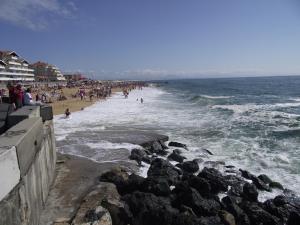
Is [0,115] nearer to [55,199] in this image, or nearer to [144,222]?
Result: [55,199]

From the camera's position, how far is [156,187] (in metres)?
8.87

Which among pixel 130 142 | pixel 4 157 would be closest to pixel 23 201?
pixel 4 157

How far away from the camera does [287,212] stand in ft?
29.2

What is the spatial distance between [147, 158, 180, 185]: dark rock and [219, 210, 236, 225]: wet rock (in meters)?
2.22

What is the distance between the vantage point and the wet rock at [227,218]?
7769 millimetres

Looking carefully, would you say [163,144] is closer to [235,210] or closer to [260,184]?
[260,184]

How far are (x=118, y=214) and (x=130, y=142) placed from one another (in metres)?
7.83

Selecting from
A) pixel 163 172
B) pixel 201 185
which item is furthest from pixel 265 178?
pixel 163 172

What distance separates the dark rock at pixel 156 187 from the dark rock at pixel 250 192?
254 centimetres

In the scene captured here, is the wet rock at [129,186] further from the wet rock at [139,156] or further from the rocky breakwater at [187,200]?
the wet rock at [139,156]

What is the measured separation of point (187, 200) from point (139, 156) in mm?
4165

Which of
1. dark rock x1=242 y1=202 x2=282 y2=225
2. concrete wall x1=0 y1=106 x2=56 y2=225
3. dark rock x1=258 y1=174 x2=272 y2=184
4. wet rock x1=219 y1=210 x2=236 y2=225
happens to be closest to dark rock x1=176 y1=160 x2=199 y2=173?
dark rock x1=258 y1=174 x2=272 y2=184

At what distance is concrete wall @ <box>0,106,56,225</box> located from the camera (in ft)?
15.2

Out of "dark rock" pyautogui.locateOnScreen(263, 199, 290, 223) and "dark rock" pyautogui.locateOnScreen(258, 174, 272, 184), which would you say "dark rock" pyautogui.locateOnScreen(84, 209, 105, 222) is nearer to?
"dark rock" pyautogui.locateOnScreen(263, 199, 290, 223)
